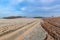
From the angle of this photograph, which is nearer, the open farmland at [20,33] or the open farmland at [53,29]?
the open farmland at [20,33]

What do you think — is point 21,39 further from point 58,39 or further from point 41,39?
point 58,39

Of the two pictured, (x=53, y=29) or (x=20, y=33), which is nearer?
(x=20, y=33)

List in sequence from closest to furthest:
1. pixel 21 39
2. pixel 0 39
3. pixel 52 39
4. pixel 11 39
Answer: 1. pixel 0 39
2. pixel 11 39
3. pixel 21 39
4. pixel 52 39

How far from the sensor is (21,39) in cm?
702

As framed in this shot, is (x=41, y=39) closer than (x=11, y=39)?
No

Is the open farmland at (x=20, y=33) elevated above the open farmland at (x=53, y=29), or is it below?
above

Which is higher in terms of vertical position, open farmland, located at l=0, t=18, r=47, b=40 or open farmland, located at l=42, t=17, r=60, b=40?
open farmland, located at l=0, t=18, r=47, b=40

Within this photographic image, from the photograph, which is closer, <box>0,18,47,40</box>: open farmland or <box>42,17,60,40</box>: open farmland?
<box>0,18,47,40</box>: open farmland

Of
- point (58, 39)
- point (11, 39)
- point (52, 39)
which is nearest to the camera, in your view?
point (11, 39)

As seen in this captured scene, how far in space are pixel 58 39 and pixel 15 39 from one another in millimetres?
2246

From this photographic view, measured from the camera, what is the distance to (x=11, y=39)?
652cm

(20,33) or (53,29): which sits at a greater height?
(20,33)

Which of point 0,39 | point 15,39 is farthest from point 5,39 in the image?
point 15,39

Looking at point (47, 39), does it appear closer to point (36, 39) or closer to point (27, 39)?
point (36, 39)
